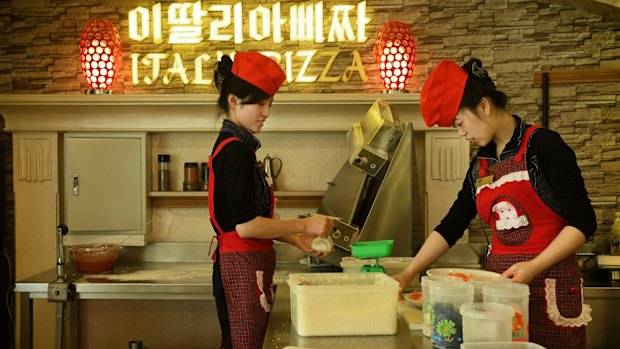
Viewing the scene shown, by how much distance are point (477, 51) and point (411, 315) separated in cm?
267

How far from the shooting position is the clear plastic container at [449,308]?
163 centimetres

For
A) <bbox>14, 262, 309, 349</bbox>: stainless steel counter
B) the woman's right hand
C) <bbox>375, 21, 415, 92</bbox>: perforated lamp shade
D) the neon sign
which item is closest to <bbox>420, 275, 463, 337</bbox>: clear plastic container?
the woman's right hand

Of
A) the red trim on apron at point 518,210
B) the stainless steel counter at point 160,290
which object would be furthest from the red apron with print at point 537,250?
the stainless steel counter at point 160,290

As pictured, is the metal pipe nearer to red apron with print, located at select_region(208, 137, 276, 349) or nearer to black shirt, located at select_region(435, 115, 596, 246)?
black shirt, located at select_region(435, 115, 596, 246)

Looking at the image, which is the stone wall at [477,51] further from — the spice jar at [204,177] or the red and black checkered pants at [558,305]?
the red and black checkered pants at [558,305]

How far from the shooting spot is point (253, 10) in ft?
13.9

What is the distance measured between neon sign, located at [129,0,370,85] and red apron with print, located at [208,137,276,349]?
76.1 inches

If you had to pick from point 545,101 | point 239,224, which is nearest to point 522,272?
point 239,224

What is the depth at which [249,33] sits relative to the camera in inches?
168

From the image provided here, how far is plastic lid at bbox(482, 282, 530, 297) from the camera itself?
63.2 inches

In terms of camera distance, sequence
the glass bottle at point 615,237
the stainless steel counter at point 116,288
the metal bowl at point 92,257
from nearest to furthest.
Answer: the stainless steel counter at point 116,288 → the metal bowl at point 92,257 → the glass bottle at point 615,237

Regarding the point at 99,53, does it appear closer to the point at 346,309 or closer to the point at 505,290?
the point at 346,309

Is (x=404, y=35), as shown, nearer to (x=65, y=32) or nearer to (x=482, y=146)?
(x=482, y=146)

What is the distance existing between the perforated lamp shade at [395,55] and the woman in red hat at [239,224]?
64.3 inches
